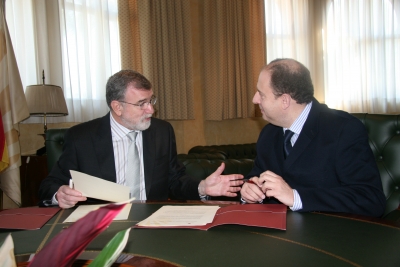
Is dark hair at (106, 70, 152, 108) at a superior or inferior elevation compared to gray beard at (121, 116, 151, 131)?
superior

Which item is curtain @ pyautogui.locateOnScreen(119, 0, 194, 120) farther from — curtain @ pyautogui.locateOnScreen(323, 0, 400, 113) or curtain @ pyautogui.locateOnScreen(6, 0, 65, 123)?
curtain @ pyautogui.locateOnScreen(323, 0, 400, 113)

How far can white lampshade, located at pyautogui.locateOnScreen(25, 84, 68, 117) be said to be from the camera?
10.5 feet

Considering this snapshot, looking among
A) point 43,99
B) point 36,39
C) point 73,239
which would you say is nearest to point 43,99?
point 43,99

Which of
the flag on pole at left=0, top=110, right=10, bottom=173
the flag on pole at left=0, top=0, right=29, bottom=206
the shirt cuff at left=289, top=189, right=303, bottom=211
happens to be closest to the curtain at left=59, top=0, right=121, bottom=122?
the flag on pole at left=0, top=0, right=29, bottom=206

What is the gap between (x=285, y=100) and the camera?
181 centimetres

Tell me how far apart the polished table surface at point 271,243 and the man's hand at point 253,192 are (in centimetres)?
29

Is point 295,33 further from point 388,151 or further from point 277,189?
point 277,189

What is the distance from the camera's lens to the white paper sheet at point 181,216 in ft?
3.86

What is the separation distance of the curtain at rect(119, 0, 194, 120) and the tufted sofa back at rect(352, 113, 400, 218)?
323 cm

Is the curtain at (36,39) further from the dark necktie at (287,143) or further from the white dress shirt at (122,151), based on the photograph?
the dark necktie at (287,143)

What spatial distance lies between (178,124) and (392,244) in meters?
4.44

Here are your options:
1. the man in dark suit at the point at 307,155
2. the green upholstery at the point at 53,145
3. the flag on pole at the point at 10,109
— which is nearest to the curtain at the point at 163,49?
the flag on pole at the point at 10,109

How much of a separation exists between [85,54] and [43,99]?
1.11m

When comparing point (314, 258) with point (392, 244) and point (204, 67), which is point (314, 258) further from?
point (204, 67)
